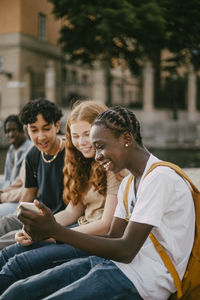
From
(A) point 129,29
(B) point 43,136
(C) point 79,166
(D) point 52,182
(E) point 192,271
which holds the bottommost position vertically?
(E) point 192,271

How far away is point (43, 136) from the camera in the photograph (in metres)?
3.71

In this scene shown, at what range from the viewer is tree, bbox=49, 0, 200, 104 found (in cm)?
2017

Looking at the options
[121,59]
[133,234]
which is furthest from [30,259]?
[121,59]

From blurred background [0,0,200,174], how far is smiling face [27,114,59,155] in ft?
37.4

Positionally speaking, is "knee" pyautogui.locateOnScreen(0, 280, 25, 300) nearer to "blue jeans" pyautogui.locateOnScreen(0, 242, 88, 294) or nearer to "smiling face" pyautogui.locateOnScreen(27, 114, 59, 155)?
"blue jeans" pyautogui.locateOnScreen(0, 242, 88, 294)

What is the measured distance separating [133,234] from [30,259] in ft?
2.95

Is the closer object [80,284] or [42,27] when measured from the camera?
[80,284]

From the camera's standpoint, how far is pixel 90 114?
10.3 feet

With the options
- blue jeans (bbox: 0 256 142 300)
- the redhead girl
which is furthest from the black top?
blue jeans (bbox: 0 256 142 300)

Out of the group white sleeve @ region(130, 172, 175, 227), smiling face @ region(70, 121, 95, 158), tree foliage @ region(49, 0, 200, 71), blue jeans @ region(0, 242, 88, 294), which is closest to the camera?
white sleeve @ region(130, 172, 175, 227)

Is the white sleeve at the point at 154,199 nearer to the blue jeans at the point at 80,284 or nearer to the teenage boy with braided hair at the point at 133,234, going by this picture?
the teenage boy with braided hair at the point at 133,234

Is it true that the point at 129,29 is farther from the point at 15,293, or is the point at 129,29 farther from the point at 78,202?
the point at 15,293

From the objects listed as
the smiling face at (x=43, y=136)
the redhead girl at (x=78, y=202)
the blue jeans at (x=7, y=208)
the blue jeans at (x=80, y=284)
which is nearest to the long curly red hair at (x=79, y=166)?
the redhead girl at (x=78, y=202)

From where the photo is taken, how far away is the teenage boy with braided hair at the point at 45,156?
3.65m
